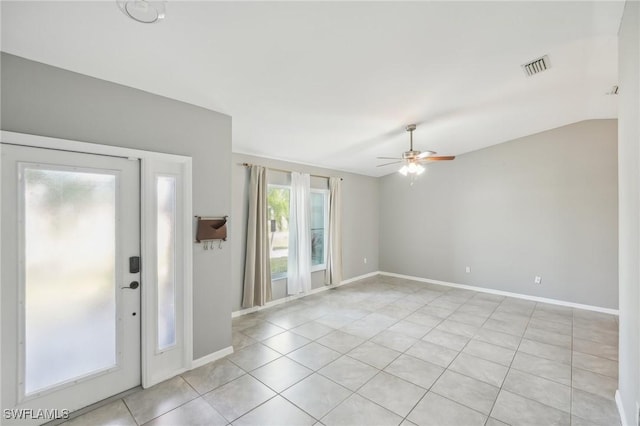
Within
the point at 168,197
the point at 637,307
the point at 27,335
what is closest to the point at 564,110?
the point at 637,307

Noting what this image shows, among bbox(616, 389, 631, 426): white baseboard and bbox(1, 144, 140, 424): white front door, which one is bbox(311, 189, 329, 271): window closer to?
bbox(1, 144, 140, 424): white front door

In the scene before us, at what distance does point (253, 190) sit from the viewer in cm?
466

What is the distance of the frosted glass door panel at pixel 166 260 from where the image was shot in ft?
9.16

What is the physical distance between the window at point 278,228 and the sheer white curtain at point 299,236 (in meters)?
0.10

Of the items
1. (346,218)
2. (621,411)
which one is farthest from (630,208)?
(346,218)

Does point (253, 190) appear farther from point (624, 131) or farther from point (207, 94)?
point (624, 131)

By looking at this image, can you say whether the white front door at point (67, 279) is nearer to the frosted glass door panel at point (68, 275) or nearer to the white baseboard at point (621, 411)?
the frosted glass door panel at point (68, 275)

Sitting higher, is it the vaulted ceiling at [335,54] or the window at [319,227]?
the vaulted ceiling at [335,54]

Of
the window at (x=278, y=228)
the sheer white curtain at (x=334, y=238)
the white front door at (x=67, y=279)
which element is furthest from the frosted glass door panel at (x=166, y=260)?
the sheer white curtain at (x=334, y=238)

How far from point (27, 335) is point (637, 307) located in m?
4.42

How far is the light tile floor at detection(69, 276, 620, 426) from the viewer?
2309mm

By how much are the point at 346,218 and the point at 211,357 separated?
4.40 metres

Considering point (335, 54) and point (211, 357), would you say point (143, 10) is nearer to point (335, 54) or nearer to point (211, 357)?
point (335, 54)

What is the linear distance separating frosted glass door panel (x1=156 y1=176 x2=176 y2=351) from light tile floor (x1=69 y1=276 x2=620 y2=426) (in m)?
0.51
